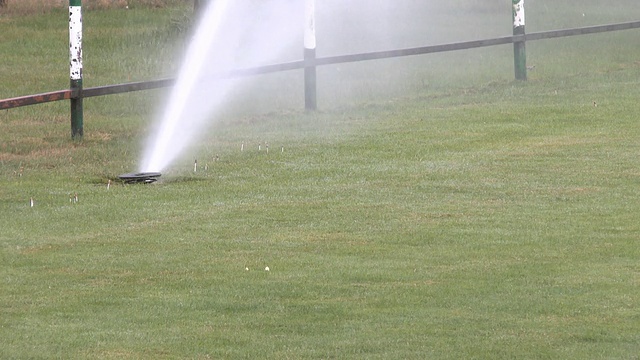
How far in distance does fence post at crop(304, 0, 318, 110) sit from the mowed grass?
37 cm

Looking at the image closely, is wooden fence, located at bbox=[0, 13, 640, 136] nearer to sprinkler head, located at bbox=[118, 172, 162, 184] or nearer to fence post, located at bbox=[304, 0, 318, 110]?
fence post, located at bbox=[304, 0, 318, 110]

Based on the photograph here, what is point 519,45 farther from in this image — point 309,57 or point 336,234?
point 336,234

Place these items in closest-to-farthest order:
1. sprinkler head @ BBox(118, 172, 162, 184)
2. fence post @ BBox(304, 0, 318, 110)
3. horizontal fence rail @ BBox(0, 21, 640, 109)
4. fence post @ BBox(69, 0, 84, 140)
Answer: sprinkler head @ BBox(118, 172, 162, 184) < horizontal fence rail @ BBox(0, 21, 640, 109) < fence post @ BBox(69, 0, 84, 140) < fence post @ BBox(304, 0, 318, 110)

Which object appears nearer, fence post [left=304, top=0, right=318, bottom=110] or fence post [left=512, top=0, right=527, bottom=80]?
fence post [left=304, top=0, right=318, bottom=110]

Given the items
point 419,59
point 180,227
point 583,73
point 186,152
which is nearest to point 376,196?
point 180,227

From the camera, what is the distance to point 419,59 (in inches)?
910

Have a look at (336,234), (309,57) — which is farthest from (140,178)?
(309,57)

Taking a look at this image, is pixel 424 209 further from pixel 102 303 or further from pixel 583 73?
pixel 583 73

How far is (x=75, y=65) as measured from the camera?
13953 millimetres

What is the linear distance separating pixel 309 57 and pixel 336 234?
737 cm

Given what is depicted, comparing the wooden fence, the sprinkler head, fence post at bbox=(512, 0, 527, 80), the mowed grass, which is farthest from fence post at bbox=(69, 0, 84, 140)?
fence post at bbox=(512, 0, 527, 80)

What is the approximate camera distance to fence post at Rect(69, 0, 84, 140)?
13.9m

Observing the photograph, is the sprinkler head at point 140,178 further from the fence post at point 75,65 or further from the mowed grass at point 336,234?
the fence post at point 75,65

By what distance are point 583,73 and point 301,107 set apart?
4.45 m
